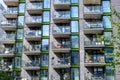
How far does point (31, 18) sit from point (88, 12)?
29.7ft

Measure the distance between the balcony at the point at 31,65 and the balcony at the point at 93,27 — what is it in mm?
8591

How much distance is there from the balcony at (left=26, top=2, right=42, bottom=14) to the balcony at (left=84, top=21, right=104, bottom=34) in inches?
306

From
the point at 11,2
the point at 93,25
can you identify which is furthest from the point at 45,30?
the point at 11,2

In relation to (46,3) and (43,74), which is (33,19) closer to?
(46,3)

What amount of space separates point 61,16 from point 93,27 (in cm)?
521

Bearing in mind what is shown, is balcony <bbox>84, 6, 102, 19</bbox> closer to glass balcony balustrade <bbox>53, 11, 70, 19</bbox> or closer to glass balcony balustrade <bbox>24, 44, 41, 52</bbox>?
glass balcony balustrade <bbox>53, 11, 70, 19</bbox>

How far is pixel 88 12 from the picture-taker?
3931 centimetres

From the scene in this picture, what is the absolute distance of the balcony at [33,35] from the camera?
131ft

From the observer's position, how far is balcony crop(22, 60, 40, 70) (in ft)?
126

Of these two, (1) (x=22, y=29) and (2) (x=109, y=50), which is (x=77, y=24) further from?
(1) (x=22, y=29)

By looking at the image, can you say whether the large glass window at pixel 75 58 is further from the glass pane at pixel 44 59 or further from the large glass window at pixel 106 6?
the large glass window at pixel 106 6

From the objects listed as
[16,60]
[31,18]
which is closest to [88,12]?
[31,18]

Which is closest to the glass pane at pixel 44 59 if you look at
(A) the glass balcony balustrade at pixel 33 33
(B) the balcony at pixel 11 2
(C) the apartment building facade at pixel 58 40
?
(C) the apartment building facade at pixel 58 40

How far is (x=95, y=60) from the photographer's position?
37.5 meters
